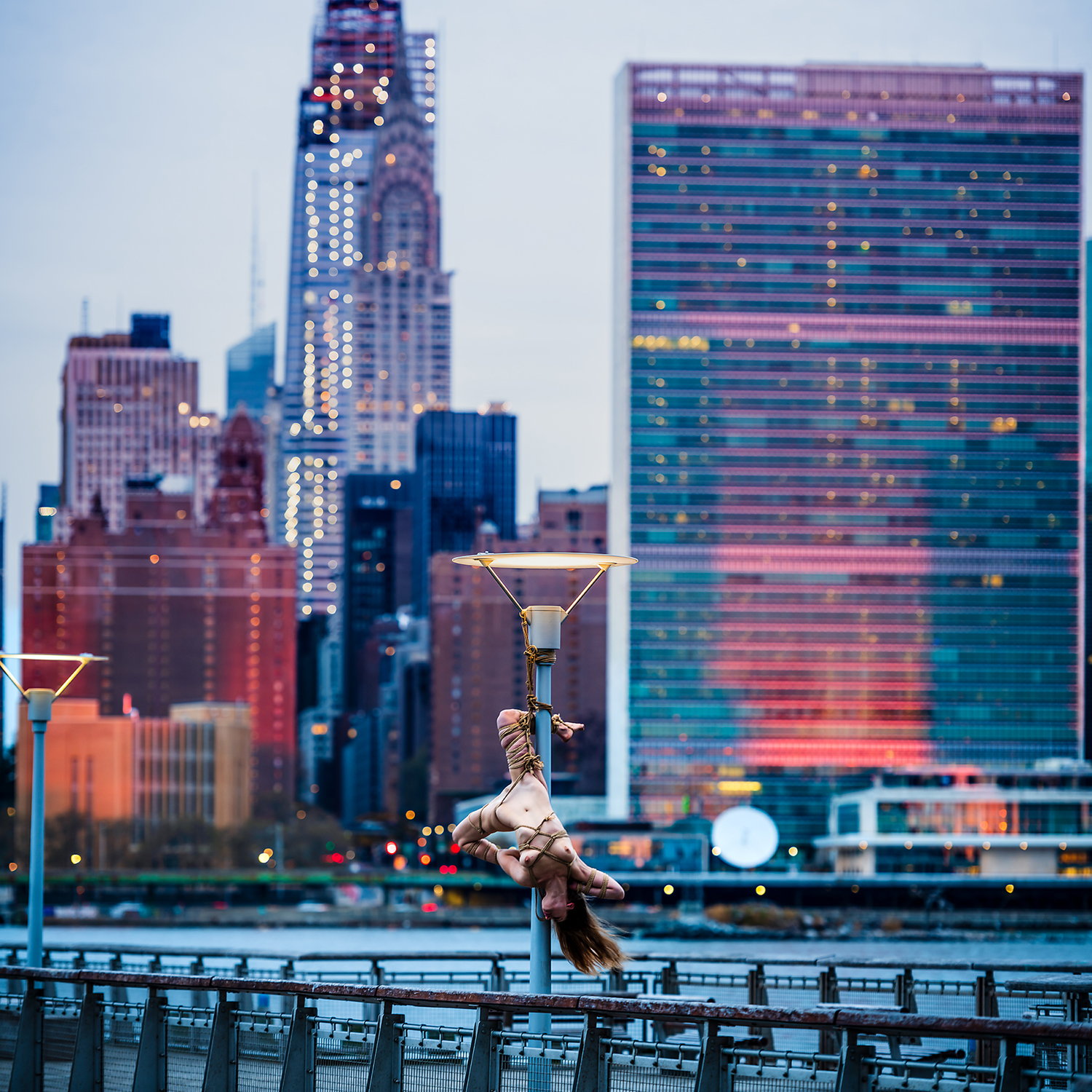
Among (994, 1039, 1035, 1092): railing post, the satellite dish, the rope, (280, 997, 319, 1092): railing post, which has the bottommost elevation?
the satellite dish

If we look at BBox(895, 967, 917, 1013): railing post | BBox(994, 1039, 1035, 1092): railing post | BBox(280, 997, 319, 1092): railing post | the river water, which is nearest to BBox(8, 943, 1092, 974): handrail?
BBox(895, 967, 917, 1013): railing post

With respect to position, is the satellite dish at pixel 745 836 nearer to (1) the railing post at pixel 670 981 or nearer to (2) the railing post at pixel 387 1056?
(1) the railing post at pixel 670 981

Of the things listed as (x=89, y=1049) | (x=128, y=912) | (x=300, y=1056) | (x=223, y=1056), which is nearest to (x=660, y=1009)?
(x=300, y=1056)

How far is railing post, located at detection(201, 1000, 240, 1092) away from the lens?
15234 millimetres

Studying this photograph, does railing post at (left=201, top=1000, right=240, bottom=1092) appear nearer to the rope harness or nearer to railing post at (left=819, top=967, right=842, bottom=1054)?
the rope harness

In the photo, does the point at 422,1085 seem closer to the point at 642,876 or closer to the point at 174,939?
the point at 174,939

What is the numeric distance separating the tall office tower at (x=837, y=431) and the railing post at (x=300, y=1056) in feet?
549

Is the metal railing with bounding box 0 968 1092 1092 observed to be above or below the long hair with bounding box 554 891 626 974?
below

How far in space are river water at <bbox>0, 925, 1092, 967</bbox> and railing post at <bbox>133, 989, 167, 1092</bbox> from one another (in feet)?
286

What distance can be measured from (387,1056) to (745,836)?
12555cm

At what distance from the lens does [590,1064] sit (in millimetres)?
13031

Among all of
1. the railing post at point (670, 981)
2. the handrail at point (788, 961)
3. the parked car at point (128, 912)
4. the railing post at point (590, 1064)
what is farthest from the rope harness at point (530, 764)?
the parked car at point (128, 912)

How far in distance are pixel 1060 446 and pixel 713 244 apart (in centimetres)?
4010

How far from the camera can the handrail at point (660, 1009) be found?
35.1ft
